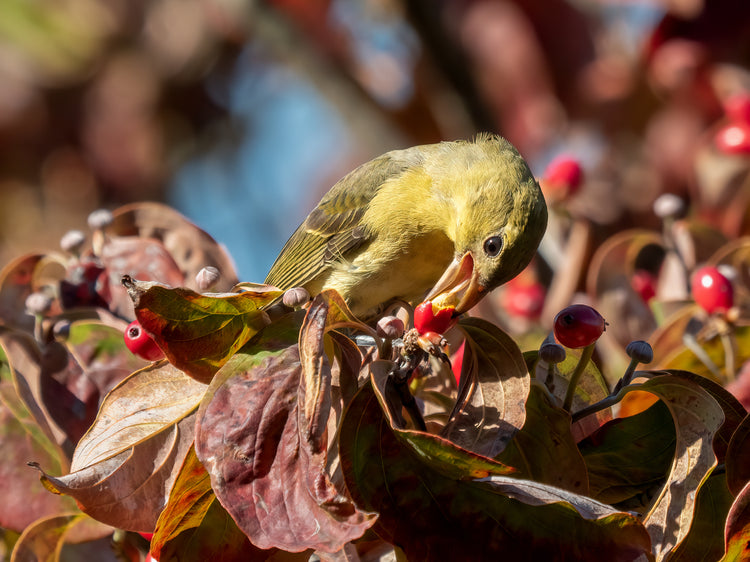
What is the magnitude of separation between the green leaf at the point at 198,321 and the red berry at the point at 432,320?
0.87 ft

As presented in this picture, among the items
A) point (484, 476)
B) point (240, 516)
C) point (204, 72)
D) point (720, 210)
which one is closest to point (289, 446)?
point (240, 516)

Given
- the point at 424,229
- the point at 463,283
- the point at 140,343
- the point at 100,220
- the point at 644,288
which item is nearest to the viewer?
the point at 140,343

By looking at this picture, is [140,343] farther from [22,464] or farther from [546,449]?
[546,449]

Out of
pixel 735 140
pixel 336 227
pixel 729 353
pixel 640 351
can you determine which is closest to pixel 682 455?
pixel 640 351

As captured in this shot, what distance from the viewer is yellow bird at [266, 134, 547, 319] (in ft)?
8.28

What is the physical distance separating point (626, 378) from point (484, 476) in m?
0.43

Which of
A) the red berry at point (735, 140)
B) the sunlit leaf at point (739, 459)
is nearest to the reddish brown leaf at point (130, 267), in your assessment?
the sunlit leaf at point (739, 459)

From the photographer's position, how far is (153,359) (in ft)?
6.06

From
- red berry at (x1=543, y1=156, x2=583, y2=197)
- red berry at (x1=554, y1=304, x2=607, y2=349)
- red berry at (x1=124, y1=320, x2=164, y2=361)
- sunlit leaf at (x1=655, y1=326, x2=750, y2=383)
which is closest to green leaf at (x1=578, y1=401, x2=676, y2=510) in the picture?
red berry at (x1=554, y1=304, x2=607, y2=349)

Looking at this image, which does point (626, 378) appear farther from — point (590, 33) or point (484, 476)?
point (590, 33)

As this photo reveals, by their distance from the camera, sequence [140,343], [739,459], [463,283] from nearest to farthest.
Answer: [739,459], [140,343], [463,283]

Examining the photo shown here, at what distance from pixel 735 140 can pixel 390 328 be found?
250 cm

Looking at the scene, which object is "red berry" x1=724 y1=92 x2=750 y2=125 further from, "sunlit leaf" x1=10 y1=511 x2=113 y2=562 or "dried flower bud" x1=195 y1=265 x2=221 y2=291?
"sunlit leaf" x1=10 y1=511 x2=113 y2=562

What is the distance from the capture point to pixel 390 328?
4.94ft
